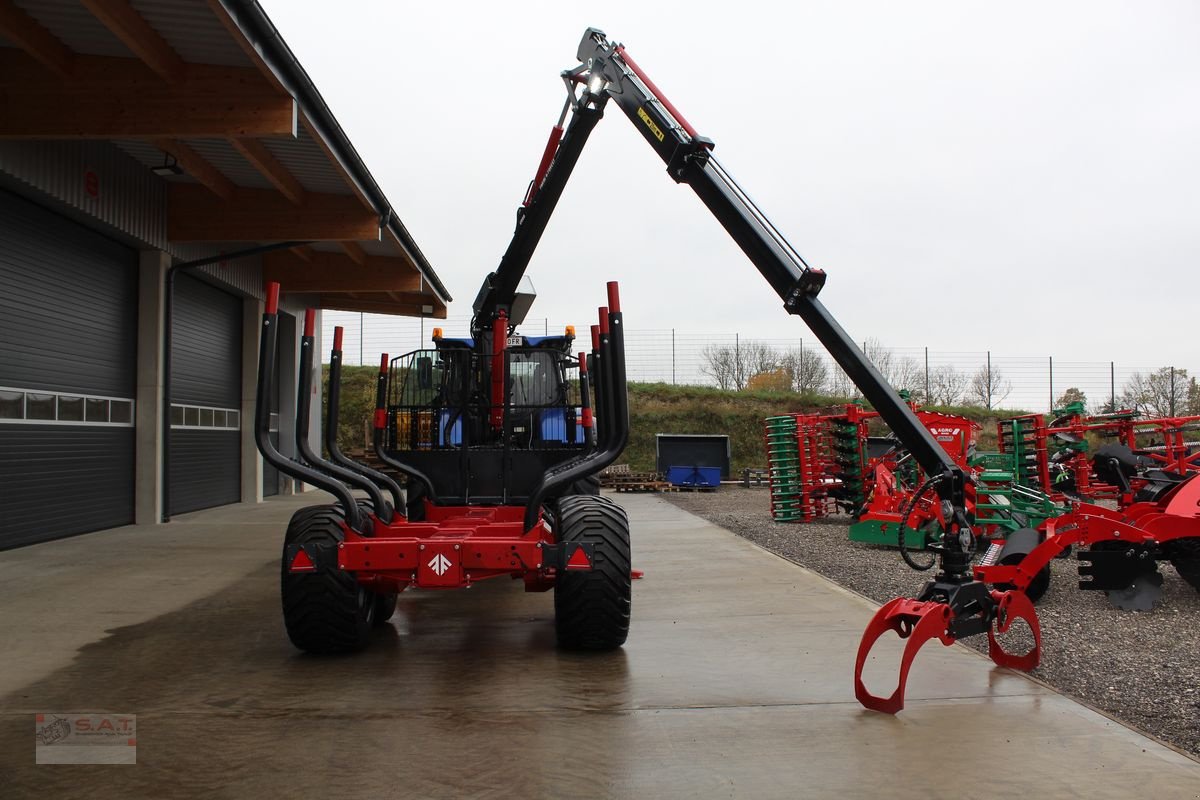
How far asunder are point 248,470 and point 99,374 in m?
6.21

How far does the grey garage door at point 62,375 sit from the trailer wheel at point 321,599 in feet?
21.9

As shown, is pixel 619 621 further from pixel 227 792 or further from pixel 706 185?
pixel 706 185

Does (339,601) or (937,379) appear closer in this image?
(339,601)

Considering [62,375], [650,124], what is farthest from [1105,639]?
[62,375]

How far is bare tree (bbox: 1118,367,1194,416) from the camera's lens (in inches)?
1292

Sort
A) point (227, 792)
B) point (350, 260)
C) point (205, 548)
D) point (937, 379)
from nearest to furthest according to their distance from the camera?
point (227, 792), point (205, 548), point (350, 260), point (937, 379)

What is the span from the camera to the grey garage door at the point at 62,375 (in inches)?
410

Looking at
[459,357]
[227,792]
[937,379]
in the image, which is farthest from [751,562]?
[937,379]

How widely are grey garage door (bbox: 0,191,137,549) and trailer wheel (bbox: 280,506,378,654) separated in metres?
6.67

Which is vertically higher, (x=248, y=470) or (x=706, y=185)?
(x=706, y=185)

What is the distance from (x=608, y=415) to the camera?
6082 mm

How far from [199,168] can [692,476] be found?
15.3 meters

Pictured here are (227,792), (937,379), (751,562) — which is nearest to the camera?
(227,792)

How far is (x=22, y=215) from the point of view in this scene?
35.0 ft
